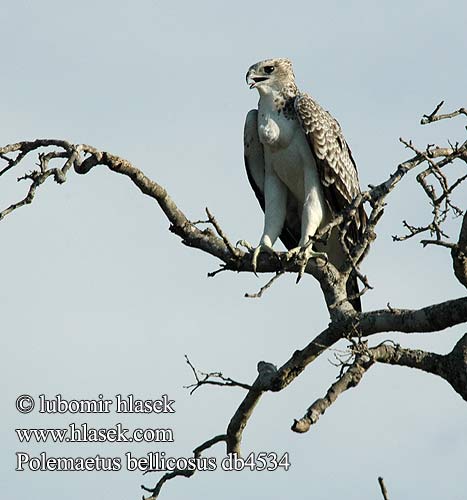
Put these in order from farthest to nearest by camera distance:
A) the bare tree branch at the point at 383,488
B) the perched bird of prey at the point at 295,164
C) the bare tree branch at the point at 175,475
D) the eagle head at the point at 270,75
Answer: the eagle head at the point at 270,75 < the perched bird of prey at the point at 295,164 < the bare tree branch at the point at 175,475 < the bare tree branch at the point at 383,488

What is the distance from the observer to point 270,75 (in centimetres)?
1155

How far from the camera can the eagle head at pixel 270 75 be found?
11.4 meters

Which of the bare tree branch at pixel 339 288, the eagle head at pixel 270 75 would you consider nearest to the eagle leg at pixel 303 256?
the bare tree branch at pixel 339 288

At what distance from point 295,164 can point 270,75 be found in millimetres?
998

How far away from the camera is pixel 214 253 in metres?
8.81

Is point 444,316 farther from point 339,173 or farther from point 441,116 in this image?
point 339,173

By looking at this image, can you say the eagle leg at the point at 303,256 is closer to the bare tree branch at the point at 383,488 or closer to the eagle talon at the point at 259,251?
the eagle talon at the point at 259,251

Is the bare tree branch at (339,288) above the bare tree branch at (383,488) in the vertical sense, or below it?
above

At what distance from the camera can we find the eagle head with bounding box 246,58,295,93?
11.4 m

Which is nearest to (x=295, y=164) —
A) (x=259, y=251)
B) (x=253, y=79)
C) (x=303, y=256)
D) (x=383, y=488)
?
(x=253, y=79)

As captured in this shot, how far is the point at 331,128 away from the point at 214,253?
9.46ft

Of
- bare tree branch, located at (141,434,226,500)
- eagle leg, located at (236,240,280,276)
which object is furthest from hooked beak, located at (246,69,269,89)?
bare tree branch, located at (141,434,226,500)

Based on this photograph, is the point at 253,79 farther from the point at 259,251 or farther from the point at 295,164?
the point at 259,251

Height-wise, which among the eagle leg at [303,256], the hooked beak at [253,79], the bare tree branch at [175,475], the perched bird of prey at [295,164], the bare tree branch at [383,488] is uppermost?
the hooked beak at [253,79]
